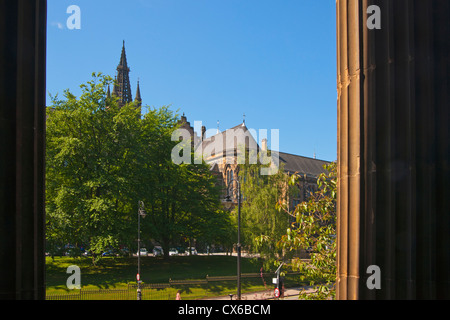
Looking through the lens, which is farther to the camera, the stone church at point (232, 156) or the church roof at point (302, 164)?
the church roof at point (302, 164)

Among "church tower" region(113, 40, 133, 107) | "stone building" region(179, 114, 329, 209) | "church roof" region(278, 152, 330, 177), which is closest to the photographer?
"stone building" region(179, 114, 329, 209)

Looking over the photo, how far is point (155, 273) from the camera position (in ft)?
95.8

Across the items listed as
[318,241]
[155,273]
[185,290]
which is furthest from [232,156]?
[318,241]

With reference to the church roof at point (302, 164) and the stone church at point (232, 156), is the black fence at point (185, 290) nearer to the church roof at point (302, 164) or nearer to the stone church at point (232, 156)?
the stone church at point (232, 156)

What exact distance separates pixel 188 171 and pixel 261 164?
8163 millimetres

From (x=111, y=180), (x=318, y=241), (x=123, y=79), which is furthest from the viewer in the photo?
(x=123, y=79)

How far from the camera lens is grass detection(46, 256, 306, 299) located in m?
24.7

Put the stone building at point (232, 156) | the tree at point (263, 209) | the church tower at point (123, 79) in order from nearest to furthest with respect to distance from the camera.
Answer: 1. the tree at point (263, 209)
2. the stone building at point (232, 156)
3. the church tower at point (123, 79)

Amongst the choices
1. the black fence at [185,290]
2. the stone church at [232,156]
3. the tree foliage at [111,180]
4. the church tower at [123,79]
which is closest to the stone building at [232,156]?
the stone church at [232,156]

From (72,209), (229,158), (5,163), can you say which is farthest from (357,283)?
(229,158)

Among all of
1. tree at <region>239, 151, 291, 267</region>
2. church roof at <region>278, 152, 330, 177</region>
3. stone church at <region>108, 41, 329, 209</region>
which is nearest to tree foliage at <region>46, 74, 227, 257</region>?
tree at <region>239, 151, 291, 267</region>

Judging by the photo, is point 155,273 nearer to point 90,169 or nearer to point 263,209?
point 90,169

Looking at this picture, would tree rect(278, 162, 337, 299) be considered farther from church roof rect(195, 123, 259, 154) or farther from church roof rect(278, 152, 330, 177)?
church roof rect(278, 152, 330, 177)

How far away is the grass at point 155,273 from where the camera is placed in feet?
80.9
